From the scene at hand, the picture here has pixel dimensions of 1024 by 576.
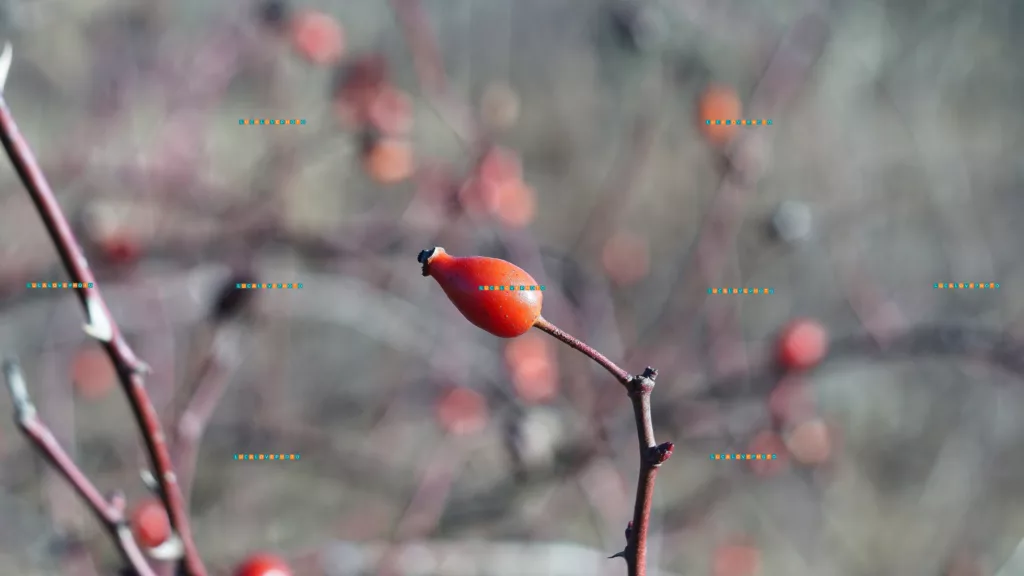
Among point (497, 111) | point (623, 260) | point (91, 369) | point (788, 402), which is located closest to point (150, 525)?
point (788, 402)

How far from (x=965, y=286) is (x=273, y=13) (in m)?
2.60

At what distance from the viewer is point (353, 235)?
1.98 meters

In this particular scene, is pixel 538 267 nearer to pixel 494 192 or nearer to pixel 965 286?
pixel 494 192

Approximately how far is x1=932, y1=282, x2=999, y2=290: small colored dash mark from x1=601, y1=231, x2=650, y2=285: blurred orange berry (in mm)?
1092

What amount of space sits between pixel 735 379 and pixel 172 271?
1.44 meters

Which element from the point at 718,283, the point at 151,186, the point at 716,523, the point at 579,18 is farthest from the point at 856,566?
the point at 151,186

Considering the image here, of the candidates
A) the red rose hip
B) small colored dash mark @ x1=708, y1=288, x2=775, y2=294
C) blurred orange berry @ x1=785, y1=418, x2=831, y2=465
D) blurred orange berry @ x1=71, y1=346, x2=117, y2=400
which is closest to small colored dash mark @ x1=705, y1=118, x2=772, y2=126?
small colored dash mark @ x1=708, y1=288, x2=775, y2=294

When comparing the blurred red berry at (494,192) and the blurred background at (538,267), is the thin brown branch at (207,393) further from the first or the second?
the blurred red berry at (494,192)

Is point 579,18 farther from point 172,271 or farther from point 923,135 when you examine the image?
point 172,271

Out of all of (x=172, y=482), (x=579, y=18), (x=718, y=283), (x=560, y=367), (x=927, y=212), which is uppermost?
(x=579, y=18)

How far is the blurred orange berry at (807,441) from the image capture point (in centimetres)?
182

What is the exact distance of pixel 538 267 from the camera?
5.68 ft

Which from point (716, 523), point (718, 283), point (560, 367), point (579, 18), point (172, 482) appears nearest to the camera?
point (172, 482)

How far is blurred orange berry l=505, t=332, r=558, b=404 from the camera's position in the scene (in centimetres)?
190
